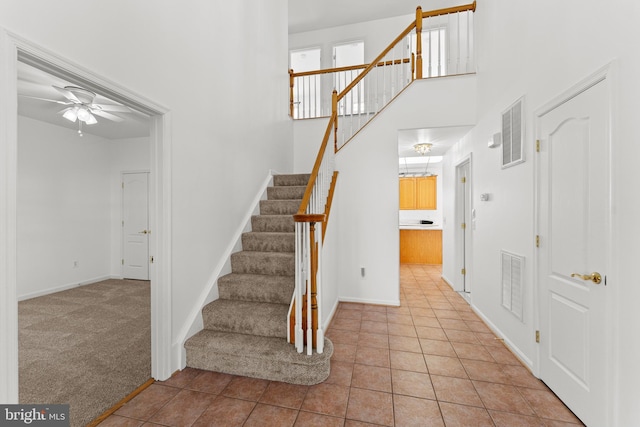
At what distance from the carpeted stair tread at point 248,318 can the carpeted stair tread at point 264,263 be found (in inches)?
15.1

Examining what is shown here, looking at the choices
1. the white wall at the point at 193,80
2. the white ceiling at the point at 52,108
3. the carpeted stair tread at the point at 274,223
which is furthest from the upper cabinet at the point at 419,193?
the white ceiling at the point at 52,108

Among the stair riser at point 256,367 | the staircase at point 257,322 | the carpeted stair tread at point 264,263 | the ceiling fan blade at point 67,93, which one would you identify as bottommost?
the stair riser at point 256,367

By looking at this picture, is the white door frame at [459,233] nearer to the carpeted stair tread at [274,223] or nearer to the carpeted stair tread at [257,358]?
the carpeted stair tread at [274,223]

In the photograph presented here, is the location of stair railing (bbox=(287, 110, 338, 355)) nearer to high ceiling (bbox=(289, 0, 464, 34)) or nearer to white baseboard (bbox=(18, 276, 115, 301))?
white baseboard (bbox=(18, 276, 115, 301))

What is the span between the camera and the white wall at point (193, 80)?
1610 mm

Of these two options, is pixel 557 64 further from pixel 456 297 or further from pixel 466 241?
pixel 456 297

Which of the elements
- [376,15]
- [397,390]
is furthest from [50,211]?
[376,15]

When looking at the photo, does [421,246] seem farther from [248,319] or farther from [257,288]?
[248,319]

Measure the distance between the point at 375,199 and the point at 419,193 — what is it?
4.11 m

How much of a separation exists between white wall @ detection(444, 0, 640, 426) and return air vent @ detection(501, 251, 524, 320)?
0.28 ft

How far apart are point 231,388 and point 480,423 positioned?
5.75 ft

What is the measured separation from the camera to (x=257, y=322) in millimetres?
2416

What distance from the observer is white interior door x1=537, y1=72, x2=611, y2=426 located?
5.24 feet

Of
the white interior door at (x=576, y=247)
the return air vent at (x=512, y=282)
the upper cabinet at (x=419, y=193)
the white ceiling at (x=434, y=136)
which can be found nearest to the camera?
the white interior door at (x=576, y=247)
